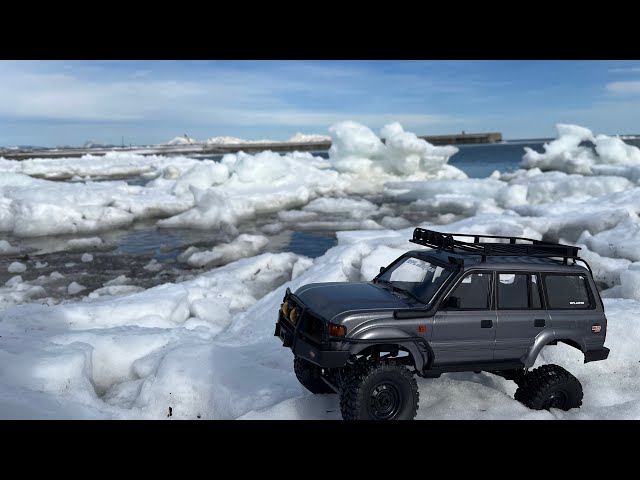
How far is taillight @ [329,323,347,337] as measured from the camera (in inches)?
193

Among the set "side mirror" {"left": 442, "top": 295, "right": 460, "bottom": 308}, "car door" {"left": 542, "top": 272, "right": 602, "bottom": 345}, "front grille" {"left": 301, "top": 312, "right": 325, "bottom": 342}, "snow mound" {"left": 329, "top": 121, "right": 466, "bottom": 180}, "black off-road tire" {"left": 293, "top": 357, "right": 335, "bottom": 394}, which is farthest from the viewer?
"snow mound" {"left": 329, "top": 121, "right": 466, "bottom": 180}

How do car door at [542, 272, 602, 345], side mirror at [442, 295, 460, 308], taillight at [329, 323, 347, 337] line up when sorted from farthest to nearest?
1. car door at [542, 272, 602, 345]
2. side mirror at [442, 295, 460, 308]
3. taillight at [329, 323, 347, 337]

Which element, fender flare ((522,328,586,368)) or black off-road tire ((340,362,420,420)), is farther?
fender flare ((522,328,586,368))

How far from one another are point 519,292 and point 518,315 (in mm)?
307

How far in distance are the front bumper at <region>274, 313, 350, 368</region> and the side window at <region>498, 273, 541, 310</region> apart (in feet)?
6.69

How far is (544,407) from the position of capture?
18.9 ft

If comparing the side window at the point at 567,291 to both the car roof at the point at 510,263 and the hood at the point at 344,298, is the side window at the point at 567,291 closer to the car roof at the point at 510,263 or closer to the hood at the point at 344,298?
the car roof at the point at 510,263

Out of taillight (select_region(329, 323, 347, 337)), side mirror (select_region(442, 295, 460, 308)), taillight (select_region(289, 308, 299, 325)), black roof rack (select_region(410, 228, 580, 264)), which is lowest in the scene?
taillight (select_region(289, 308, 299, 325))

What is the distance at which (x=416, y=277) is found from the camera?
6141 millimetres

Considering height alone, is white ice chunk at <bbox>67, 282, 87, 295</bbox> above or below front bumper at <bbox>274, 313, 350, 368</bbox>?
below

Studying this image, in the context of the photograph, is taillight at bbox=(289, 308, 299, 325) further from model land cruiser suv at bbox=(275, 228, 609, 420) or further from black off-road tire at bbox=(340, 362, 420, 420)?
black off-road tire at bbox=(340, 362, 420, 420)

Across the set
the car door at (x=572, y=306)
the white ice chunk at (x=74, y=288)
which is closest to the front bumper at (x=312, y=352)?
the car door at (x=572, y=306)

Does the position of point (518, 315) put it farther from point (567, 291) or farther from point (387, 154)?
point (387, 154)

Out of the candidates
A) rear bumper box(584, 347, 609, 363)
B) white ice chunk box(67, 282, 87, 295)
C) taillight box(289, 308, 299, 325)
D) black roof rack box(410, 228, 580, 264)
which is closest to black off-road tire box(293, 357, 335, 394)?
taillight box(289, 308, 299, 325)
